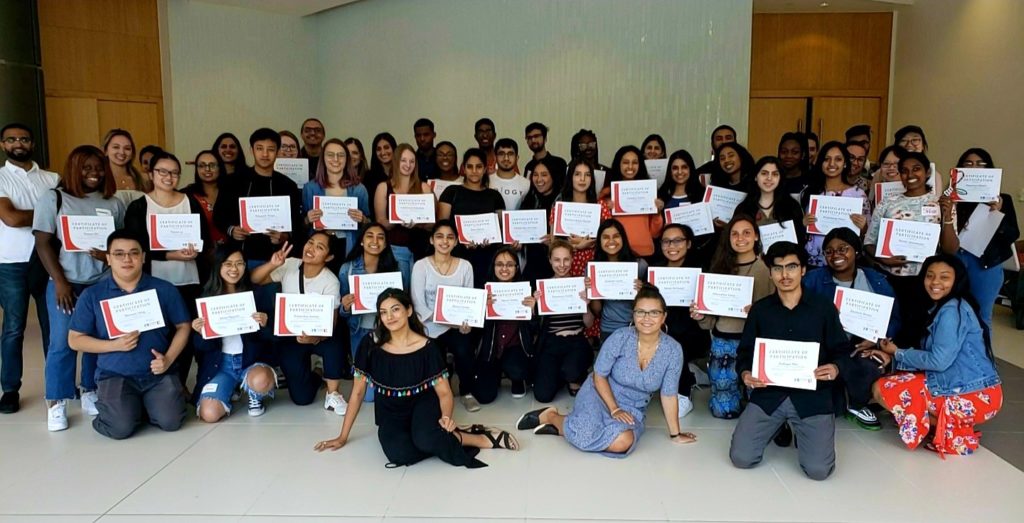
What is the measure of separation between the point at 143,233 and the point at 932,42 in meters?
9.34

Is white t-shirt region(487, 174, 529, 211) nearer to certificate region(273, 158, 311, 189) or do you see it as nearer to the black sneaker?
certificate region(273, 158, 311, 189)

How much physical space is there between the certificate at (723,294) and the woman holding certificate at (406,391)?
1.32 metres

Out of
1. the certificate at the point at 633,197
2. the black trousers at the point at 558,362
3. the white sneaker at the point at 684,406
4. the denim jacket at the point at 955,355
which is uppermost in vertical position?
the certificate at the point at 633,197

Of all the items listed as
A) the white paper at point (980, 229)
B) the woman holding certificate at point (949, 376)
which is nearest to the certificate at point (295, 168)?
the woman holding certificate at point (949, 376)

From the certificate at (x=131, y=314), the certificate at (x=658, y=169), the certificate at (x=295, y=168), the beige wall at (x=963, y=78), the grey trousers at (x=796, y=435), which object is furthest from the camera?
the beige wall at (x=963, y=78)

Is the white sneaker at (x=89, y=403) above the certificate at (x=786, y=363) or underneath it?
underneath

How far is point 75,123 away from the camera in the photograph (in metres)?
8.64

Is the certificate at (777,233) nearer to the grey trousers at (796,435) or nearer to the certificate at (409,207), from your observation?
the grey trousers at (796,435)

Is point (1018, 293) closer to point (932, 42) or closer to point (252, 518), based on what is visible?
point (932, 42)

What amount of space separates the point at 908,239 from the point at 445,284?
8.70ft

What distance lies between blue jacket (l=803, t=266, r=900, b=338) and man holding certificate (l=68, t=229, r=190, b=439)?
3.47 meters

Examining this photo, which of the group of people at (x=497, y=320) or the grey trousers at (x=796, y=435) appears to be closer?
the grey trousers at (x=796, y=435)


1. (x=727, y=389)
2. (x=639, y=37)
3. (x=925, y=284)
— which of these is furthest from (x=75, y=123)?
(x=925, y=284)

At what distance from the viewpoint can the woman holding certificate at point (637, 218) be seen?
14.6ft
